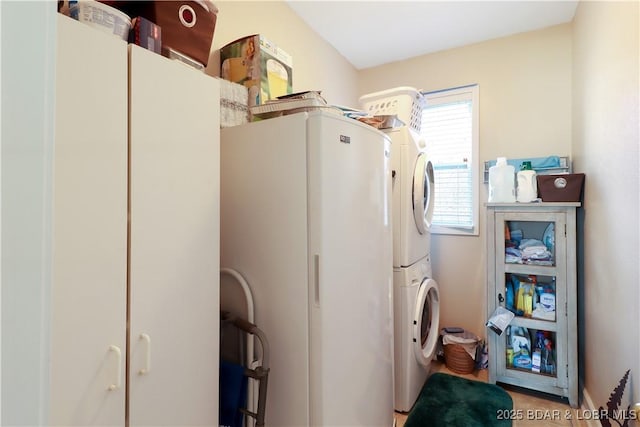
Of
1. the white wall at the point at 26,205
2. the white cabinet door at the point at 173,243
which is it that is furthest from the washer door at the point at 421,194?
the white wall at the point at 26,205

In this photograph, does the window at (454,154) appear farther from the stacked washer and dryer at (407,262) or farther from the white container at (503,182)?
the stacked washer and dryer at (407,262)

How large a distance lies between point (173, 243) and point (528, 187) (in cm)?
236

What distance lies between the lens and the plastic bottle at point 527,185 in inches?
89.4

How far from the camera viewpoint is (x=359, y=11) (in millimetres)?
2219

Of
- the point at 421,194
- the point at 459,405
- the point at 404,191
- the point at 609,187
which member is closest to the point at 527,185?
the point at 609,187

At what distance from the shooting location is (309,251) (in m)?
1.19

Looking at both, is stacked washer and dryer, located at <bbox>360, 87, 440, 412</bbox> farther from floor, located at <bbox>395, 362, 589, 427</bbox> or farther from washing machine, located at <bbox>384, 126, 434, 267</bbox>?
floor, located at <bbox>395, 362, 589, 427</bbox>

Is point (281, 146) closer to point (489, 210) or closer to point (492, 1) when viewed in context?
point (489, 210)

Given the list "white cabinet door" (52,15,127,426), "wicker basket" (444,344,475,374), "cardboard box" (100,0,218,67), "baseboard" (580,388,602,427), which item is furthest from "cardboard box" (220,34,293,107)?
"baseboard" (580,388,602,427)

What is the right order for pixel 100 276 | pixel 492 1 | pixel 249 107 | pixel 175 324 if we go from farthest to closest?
pixel 492 1, pixel 249 107, pixel 175 324, pixel 100 276

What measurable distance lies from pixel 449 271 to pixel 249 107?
2214mm

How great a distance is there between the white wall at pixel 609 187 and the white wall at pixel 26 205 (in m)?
1.83

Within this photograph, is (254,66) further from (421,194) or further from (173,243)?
(421,194)

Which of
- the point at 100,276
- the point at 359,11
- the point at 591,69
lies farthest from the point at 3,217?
the point at 591,69
